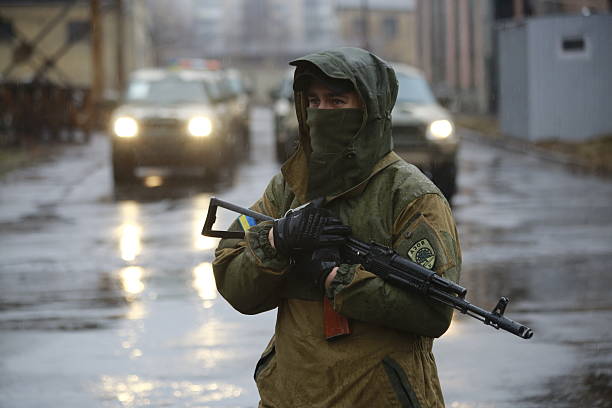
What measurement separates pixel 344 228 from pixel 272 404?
59 cm

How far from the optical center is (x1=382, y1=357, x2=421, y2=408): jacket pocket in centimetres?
327

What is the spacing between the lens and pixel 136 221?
561 inches

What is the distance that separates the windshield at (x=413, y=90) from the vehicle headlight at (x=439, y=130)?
1.19 m

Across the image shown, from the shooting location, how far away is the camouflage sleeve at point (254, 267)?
336cm

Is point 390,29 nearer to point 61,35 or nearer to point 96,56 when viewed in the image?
point 61,35

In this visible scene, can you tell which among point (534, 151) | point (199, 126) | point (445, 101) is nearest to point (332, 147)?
point (445, 101)

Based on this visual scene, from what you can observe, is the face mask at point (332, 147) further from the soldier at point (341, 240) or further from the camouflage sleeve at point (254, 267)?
the camouflage sleeve at point (254, 267)

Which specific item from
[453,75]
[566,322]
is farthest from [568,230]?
[453,75]

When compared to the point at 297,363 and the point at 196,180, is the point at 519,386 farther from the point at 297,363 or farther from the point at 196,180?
the point at 196,180

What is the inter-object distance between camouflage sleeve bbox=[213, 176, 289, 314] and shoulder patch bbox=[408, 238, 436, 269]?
1.19 feet

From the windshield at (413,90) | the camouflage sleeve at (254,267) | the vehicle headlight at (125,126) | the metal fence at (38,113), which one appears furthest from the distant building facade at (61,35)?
the camouflage sleeve at (254,267)

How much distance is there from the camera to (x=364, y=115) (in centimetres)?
331

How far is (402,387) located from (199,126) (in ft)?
54.6

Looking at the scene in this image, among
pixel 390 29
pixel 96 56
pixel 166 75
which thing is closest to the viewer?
pixel 166 75
